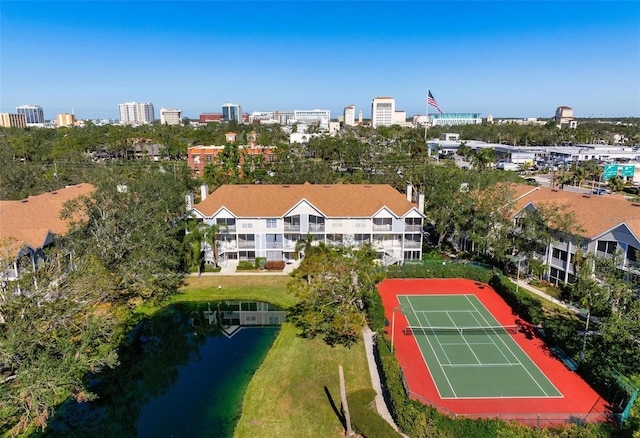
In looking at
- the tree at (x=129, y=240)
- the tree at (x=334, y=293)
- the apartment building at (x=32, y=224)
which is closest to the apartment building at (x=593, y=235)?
the tree at (x=334, y=293)

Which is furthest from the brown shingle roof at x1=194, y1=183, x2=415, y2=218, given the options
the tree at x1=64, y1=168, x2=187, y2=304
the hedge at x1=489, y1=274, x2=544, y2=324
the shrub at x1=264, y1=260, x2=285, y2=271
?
the hedge at x1=489, y1=274, x2=544, y2=324

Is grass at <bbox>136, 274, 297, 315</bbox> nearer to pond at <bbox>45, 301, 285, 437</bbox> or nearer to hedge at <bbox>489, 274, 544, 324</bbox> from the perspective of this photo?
pond at <bbox>45, 301, 285, 437</bbox>

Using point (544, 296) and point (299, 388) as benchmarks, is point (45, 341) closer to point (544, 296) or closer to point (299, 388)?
point (299, 388)

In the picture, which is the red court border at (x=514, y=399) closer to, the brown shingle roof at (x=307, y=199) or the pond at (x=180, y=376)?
the pond at (x=180, y=376)

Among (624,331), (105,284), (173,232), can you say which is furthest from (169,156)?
(624,331)

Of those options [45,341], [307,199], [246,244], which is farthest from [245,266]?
[45,341]

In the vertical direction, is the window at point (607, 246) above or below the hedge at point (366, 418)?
above

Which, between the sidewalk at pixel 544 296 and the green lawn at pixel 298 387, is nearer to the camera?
the green lawn at pixel 298 387
